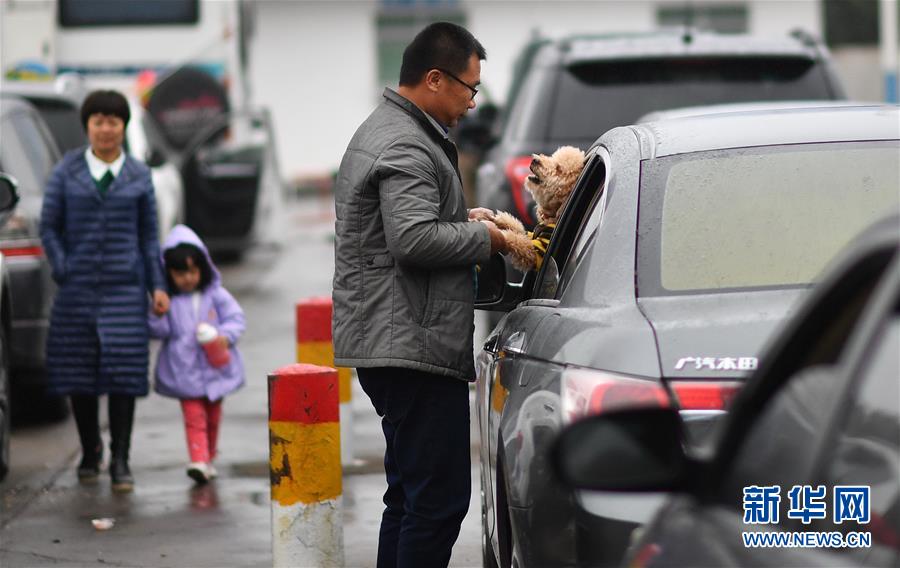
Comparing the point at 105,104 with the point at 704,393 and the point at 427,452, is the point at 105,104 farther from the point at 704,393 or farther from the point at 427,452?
the point at 704,393

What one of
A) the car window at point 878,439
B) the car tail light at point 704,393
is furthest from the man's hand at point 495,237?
the car window at point 878,439

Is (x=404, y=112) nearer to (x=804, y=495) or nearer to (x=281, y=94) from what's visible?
(x=804, y=495)

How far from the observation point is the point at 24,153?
375 inches

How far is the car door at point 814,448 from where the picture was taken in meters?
2.11

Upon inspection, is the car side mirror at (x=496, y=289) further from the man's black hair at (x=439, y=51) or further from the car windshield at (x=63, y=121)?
the car windshield at (x=63, y=121)

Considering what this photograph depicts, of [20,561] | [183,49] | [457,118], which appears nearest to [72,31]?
[183,49]

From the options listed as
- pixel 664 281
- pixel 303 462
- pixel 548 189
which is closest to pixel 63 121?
pixel 303 462

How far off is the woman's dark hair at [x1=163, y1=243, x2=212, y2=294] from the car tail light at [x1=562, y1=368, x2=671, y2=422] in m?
4.45

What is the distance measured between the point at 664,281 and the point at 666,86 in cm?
517

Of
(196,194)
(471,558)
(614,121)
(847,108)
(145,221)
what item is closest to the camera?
(847,108)

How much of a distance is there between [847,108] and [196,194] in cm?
1352

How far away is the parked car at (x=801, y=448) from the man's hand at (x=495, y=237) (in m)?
2.22

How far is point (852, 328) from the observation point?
2244 mm

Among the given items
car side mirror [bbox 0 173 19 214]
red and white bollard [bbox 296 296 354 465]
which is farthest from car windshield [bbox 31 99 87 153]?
red and white bollard [bbox 296 296 354 465]
